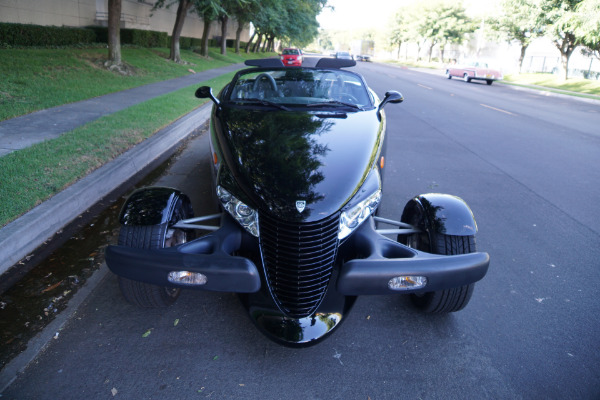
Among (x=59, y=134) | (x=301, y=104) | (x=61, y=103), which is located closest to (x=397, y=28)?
(x=61, y=103)

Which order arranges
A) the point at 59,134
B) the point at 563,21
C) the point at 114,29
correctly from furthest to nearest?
the point at 563,21 < the point at 114,29 < the point at 59,134

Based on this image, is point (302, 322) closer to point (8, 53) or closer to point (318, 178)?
point (318, 178)

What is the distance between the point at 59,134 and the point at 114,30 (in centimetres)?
1000

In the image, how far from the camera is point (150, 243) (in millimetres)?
2695

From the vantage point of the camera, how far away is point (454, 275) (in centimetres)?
235

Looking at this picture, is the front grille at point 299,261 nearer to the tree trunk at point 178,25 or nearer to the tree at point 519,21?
the tree trunk at point 178,25

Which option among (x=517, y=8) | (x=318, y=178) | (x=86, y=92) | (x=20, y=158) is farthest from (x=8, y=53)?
(x=517, y=8)

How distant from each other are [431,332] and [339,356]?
2.30 ft

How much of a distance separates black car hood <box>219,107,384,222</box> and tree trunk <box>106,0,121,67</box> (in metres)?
13.7

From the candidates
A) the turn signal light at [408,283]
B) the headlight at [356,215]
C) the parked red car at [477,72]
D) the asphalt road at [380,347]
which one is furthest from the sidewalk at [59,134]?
the parked red car at [477,72]

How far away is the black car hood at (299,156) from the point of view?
2463 mm

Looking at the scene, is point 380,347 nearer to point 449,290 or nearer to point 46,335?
point 449,290

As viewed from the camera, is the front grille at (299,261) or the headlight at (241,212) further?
the headlight at (241,212)

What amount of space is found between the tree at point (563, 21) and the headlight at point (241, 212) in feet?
91.5
